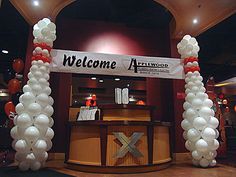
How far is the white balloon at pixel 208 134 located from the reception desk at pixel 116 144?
936 mm

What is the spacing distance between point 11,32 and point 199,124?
636cm

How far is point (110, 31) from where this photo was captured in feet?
20.8

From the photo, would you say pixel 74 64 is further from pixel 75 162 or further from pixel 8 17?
pixel 8 17

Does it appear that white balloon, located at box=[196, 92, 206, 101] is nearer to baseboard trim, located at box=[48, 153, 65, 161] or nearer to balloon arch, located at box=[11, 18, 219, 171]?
balloon arch, located at box=[11, 18, 219, 171]

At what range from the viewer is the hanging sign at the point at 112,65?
15.0 ft

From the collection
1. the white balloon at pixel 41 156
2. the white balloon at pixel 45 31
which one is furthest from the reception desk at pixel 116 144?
the white balloon at pixel 45 31

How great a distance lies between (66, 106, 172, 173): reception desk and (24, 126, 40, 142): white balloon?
0.81 meters

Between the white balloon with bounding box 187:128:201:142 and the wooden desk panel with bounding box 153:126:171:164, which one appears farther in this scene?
the white balloon with bounding box 187:128:201:142

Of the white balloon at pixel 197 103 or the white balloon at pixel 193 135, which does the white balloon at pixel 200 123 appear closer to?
the white balloon at pixel 193 135

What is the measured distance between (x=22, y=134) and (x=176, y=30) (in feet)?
16.1

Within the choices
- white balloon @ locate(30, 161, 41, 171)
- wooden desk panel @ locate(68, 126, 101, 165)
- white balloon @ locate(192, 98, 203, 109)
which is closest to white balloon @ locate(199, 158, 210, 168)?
white balloon @ locate(192, 98, 203, 109)

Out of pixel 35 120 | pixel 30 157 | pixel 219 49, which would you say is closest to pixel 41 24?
pixel 35 120

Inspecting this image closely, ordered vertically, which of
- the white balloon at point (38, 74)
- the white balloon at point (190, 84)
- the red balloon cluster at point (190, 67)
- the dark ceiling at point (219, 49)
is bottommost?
the white balloon at point (190, 84)

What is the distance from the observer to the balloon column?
359 centimetres
